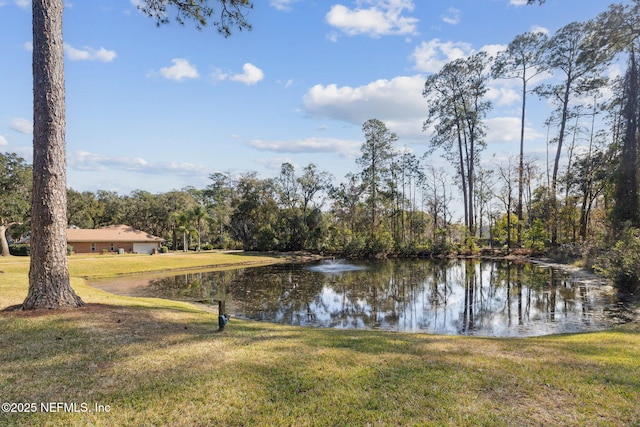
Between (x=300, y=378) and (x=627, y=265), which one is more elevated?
(x=627, y=265)

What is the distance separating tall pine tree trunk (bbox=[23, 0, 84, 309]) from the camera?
6.66 m

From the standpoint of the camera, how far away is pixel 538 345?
5.96m

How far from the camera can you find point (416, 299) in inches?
545

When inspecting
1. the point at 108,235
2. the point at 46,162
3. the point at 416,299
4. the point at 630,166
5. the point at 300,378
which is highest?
the point at 630,166

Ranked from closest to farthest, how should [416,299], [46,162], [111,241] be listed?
[46,162] → [416,299] → [111,241]

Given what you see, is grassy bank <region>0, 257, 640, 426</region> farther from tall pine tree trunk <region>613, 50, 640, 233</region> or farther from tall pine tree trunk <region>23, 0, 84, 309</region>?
tall pine tree trunk <region>613, 50, 640, 233</region>

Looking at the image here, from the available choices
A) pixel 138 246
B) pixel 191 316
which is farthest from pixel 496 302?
pixel 138 246

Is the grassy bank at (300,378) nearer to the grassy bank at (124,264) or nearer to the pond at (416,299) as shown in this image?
the pond at (416,299)

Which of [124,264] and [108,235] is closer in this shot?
[124,264]

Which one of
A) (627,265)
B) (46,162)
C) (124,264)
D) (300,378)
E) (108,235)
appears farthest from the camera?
(108,235)

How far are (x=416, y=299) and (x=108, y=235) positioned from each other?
38.3 meters

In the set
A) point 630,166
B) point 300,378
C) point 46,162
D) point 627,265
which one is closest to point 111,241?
point 46,162

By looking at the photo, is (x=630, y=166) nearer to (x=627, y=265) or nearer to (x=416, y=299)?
(x=627, y=265)

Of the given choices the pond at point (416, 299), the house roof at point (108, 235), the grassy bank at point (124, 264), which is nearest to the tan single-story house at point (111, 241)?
the house roof at point (108, 235)
